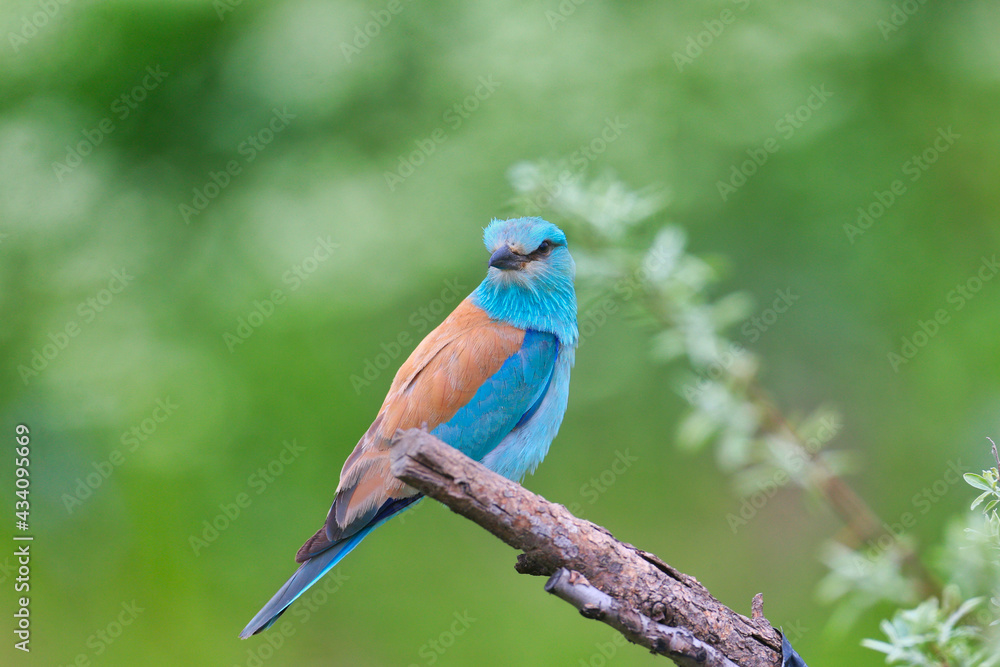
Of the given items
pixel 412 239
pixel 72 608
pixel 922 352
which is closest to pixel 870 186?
pixel 922 352

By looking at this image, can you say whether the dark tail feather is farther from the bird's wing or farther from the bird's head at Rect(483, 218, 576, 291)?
the bird's head at Rect(483, 218, 576, 291)

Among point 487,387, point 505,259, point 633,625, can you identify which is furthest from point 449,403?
point 633,625

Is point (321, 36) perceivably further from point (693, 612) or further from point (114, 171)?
point (693, 612)

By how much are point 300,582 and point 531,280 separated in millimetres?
1801

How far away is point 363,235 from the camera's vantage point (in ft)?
17.4

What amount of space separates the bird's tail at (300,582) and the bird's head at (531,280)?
1.29 metres

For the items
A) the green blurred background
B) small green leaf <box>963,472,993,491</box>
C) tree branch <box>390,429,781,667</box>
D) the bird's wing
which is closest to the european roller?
the bird's wing

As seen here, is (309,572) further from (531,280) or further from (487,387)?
(531,280)

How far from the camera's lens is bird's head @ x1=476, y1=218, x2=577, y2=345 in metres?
4.23

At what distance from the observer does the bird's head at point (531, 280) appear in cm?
423

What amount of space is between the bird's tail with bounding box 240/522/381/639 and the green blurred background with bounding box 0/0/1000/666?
220 cm

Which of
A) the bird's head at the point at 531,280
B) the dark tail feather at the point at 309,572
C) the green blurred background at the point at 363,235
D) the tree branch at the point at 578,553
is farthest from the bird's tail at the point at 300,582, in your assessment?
the green blurred background at the point at 363,235

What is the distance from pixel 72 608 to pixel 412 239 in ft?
11.5

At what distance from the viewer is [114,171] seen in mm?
5477
